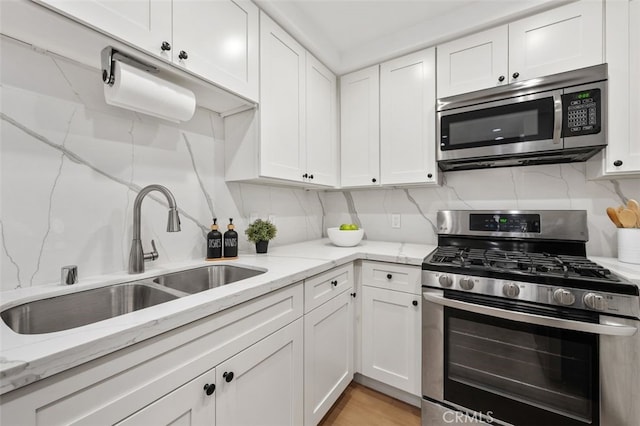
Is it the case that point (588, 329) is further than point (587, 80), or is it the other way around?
point (587, 80)

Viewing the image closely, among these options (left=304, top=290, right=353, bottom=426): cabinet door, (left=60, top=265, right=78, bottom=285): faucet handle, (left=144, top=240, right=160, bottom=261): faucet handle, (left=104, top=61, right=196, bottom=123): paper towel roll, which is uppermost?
(left=104, top=61, right=196, bottom=123): paper towel roll

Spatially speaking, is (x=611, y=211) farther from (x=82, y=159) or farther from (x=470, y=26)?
(x=82, y=159)

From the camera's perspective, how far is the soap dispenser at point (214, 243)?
152cm

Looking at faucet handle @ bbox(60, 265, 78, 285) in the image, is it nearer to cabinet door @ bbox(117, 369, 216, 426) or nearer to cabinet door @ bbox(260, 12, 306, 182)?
cabinet door @ bbox(117, 369, 216, 426)

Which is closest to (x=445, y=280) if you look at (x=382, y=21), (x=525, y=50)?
(x=525, y=50)

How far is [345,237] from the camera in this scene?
6.59 ft

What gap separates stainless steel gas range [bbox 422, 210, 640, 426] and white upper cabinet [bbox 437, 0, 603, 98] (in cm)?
88

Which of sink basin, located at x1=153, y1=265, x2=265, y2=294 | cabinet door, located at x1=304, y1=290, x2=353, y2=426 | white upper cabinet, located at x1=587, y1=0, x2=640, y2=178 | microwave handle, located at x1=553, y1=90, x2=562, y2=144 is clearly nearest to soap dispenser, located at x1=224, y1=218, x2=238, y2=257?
sink basin, located at x1=153, y1=265, x2=265, y2=294

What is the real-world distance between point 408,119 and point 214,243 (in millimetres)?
1609

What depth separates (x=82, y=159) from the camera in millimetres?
1128

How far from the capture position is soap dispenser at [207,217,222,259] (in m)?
1.52

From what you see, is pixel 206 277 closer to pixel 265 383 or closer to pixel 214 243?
pixel 214 243

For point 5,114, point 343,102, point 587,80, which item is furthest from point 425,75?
point 5,114

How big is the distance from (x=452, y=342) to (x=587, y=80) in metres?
1.57
